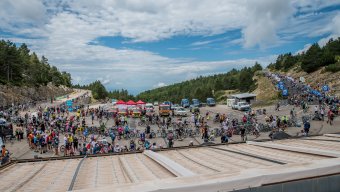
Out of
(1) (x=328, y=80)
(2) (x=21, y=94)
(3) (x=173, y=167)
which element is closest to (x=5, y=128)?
(3) (x=173, y=167)

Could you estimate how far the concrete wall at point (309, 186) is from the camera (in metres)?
4.98

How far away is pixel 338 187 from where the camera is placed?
212 inches

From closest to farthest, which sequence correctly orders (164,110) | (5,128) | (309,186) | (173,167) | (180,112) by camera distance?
(309,186) → (173,167) → (5,128) → (164,110) → (180,112)

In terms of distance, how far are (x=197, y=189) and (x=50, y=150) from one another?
2193cm

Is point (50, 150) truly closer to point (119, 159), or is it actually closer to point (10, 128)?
point (10, 128)

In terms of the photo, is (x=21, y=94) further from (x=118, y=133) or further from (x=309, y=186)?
(x=309, y=186)

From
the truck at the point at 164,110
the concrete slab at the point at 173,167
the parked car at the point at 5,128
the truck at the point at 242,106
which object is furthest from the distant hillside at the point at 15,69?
the concrete slab at the point at 173,167

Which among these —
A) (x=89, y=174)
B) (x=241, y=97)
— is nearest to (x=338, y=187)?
(x=89, y=174)

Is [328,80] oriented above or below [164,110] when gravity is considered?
above

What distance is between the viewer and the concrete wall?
498 centimetres

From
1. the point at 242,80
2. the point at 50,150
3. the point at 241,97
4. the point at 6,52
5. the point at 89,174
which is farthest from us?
the point at 242,80

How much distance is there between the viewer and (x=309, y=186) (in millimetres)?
5223

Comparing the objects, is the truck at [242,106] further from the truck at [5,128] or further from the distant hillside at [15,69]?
the distant hillside at [15,69]

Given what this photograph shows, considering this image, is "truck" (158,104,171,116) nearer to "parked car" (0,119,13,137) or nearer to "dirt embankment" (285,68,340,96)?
"parked car" (0,119,13,137)
